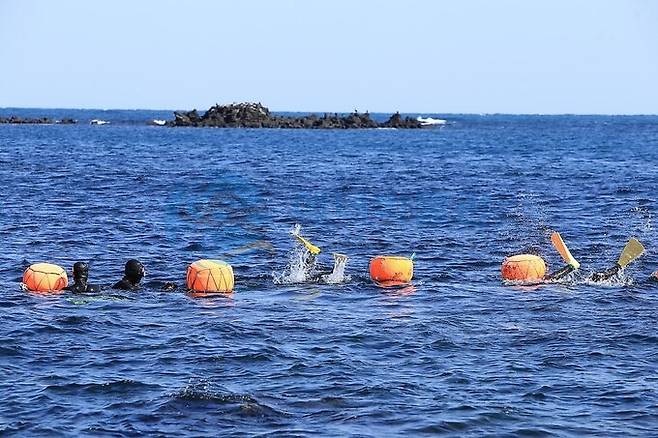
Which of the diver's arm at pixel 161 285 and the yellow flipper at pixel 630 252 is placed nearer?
the diver's arm at pixel 161 285

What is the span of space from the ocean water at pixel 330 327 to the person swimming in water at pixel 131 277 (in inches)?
14.3

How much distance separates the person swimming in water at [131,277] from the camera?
856 inches

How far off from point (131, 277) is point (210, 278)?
5.94 ft

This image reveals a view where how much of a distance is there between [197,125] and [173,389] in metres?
130

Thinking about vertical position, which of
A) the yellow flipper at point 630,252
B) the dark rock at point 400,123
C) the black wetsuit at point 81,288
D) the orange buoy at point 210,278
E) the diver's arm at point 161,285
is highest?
the dark rock at point 400,123

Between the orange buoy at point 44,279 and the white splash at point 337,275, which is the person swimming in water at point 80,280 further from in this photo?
the white splash at point 337,275

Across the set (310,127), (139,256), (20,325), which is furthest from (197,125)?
(20,325)

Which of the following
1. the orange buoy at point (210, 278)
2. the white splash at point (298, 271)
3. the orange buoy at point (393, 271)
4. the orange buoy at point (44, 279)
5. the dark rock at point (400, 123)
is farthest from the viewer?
the dark rock at point (400, 123)

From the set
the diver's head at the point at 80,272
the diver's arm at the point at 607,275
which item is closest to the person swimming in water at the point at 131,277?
the diver's head at the point at 80,272

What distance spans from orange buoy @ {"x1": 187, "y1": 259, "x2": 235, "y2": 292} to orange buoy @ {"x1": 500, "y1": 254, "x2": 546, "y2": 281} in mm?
6615

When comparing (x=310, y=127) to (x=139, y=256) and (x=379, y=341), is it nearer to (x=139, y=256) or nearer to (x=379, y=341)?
(x=139, y=256)

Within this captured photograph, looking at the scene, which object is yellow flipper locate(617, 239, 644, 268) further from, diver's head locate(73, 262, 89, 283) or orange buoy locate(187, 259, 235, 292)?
diver's head locate(73, 262, 89, 283)

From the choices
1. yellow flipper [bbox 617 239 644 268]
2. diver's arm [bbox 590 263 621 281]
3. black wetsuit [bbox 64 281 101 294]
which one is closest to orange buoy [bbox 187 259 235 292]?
black wetsuit [bbox 64 281 101 294]

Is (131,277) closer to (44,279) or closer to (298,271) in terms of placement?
(44,279)
